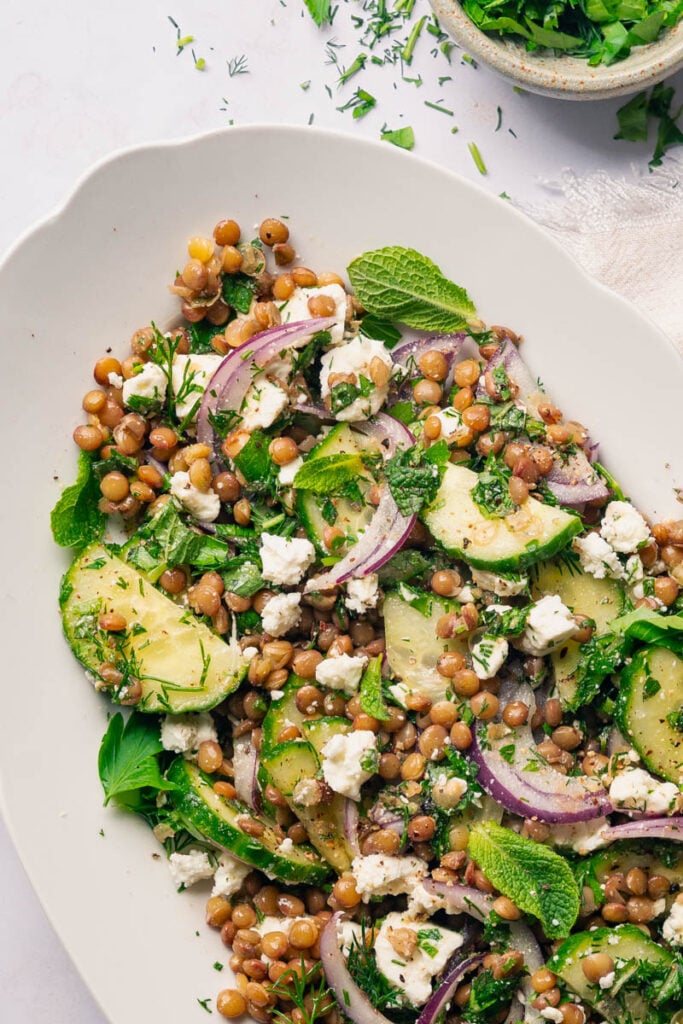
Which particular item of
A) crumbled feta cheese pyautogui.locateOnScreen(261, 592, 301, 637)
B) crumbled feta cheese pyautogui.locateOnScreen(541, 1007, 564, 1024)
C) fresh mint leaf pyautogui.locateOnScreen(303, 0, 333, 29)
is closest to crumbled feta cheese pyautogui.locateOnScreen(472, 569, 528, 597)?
crumbled feta cheese pyautogui.locateOnScreen(261, 592, 301, 637)

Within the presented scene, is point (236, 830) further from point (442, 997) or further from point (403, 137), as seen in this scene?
point (403, 137)

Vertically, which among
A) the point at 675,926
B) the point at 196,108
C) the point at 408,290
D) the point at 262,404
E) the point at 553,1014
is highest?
the point at 196,108

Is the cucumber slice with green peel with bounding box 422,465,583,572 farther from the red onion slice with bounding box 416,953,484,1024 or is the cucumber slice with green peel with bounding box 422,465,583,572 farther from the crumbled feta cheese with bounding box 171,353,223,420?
the red onion slice with bounding box 416,953,484,1024

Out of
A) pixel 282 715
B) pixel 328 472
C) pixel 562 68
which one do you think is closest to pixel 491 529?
pixel 328 472

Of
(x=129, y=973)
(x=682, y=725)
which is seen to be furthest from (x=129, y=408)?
(x=682, y=725)

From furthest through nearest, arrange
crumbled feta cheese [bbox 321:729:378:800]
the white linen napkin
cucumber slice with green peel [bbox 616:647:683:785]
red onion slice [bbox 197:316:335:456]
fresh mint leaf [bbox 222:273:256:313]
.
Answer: the white linen napkin → fresh mint leaf [bbox 222:273:256:313] → red onion slice [bbox 197:316:335:456] → cucumber slice with green peel [bbox 616:647:683:785] → crumbled feta cheese [bbox 321:729:378:800]
